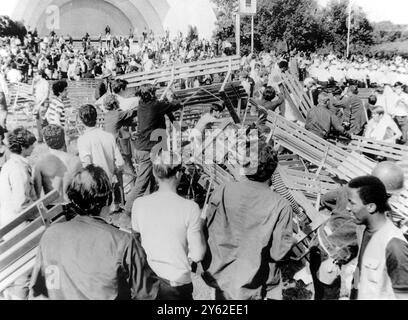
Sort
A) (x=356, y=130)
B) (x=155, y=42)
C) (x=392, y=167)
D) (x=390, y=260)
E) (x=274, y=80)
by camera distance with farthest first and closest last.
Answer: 1. (x=155, y=42)
2. (x=274, y=80)
3. (x=356, y=130)
4. (x=392, y=167)
5. (x=390, y=260)

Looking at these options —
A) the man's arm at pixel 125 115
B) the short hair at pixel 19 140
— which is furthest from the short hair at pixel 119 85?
the short hair at pixel 19 140

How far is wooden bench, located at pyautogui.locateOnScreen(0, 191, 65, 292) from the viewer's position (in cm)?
294

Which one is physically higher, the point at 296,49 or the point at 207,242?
the point at 296,49

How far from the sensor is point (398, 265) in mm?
2080

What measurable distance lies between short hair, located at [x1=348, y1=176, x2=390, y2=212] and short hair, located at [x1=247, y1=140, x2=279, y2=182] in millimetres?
527

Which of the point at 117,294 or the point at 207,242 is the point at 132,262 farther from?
the point at 207,242

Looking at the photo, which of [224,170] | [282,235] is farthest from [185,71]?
[282,235]

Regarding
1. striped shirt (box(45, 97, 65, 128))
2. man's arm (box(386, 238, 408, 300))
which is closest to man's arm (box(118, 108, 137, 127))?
striped shirt (box(45, 97, 65, 128))

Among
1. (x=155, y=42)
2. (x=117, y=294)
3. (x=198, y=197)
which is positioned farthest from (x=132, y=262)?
(x=155, y=42)

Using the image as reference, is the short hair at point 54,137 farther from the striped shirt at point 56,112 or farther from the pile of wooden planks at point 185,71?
the striped shirt at point 56,112

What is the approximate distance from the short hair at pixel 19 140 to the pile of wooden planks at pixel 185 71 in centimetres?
339

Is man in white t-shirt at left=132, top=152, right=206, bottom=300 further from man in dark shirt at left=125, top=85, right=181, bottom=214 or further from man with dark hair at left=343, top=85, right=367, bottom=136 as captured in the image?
man with dark hair at left=343, top=85, right=367, bottom=136
